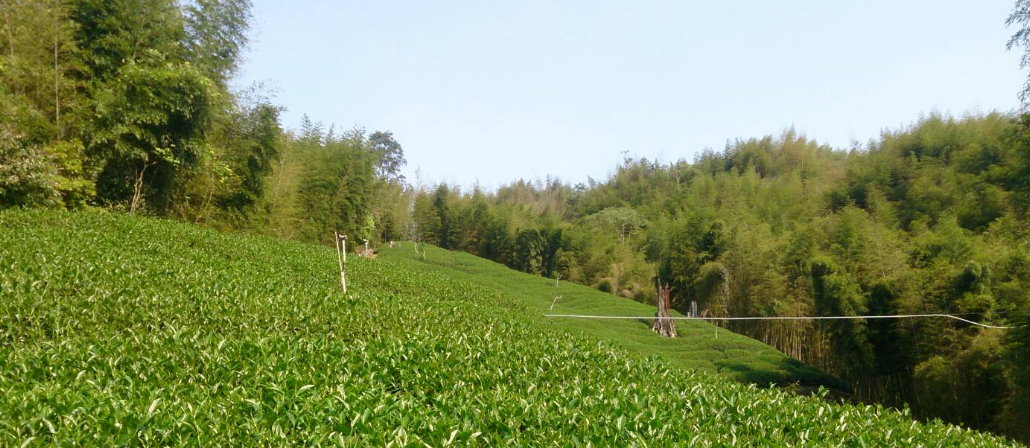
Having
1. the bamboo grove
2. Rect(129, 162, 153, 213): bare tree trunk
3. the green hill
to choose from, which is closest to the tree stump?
the bamboo grove

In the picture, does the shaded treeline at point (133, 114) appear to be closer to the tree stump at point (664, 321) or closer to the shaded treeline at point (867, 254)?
the tree stump at point (664, 321)

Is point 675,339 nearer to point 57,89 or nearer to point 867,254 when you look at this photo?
point 867,254

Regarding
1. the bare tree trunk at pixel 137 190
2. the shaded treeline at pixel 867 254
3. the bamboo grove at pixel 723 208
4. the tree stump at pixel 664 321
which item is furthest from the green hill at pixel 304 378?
the tree stump at pixel 664 321

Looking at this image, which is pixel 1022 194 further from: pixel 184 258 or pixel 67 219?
pixel 67 219

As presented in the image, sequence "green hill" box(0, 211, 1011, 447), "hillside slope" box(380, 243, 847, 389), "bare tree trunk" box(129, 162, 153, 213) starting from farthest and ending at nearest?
"hillside slope" box(380, 243, 847, 389) → "bare tree trunk" box(129, 162, 153, 213) → "green hill" box(0, 211, 1011, 447)

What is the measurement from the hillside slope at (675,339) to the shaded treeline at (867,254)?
173 centimetres

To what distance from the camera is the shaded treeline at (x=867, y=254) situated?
13539mm

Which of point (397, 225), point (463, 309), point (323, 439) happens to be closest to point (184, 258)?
point (463, 309)

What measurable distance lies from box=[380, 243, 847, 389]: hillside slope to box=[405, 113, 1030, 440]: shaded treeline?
173 centimetres

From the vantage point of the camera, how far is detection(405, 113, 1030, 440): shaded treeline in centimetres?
1354

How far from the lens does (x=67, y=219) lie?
39.9ft

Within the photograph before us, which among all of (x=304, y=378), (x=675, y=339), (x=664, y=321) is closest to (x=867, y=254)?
(x=675, y=339)

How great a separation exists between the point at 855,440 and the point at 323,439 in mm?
3844

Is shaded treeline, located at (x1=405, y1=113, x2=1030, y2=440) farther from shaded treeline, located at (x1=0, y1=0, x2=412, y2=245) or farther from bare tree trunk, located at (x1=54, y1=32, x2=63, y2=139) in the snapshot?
bare tree trunk, located at (x1=54, y1=32, x2=63, y2=139)
